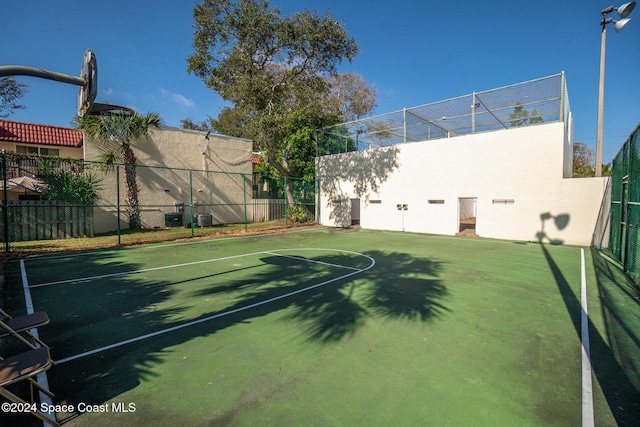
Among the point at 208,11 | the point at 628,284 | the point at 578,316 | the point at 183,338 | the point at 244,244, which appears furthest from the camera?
the point at 208,11

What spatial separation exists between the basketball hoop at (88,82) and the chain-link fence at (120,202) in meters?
8.40

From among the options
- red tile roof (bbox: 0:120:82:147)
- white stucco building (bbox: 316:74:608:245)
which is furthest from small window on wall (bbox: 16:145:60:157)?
white stucco building (bbox: 316:74:608:245)

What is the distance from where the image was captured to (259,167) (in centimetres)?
2355

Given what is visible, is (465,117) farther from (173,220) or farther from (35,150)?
(35,150)

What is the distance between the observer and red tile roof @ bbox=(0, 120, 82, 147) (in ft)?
52.8

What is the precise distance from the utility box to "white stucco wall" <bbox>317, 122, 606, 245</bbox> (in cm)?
993

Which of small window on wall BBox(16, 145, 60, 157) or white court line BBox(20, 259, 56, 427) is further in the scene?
small window on wall BBox(16, 145, 60, 157)

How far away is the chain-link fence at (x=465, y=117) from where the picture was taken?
12062mm

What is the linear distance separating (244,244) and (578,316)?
33.1 ft

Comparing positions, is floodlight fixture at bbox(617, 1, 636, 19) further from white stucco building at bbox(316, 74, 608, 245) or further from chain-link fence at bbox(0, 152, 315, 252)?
chain-link fence at bbox(0, 152, 315, 252)

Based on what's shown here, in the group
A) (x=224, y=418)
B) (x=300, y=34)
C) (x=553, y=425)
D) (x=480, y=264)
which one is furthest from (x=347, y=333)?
(x=300, y=34)

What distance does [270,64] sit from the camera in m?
19.4

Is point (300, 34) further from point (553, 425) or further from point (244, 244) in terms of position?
point (553, 425)

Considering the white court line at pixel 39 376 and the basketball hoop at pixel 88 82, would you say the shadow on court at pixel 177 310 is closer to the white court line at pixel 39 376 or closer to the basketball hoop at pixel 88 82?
the white court line at pixel 39 376
